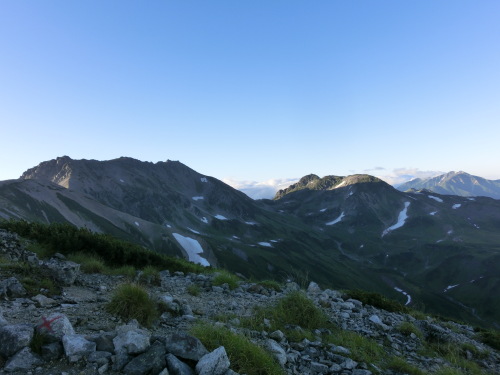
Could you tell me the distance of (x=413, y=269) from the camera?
199125 millimetres

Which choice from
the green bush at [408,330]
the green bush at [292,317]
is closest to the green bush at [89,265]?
the green bush at [292,317]

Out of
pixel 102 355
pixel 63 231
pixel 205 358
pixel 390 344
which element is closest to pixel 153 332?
pixel 102 355

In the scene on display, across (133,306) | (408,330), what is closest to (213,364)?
(133,306)

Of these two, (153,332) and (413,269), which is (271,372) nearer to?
(153,332)

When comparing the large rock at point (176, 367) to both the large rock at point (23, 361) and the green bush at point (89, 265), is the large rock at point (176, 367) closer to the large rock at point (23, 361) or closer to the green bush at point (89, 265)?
the large rock at point (23, 361)

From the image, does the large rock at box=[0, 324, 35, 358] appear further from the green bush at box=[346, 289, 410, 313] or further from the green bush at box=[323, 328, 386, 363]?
the green bush at box=[346, 289, 410, 313]

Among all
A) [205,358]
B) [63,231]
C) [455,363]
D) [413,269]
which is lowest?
[413,269]

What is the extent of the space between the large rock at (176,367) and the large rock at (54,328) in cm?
223

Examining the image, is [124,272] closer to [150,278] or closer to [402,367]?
[150,278]

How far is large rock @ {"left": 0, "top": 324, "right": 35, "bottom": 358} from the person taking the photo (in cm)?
580

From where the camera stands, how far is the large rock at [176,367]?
225 inches

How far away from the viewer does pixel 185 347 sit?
247 inches

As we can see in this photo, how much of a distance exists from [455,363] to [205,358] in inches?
320

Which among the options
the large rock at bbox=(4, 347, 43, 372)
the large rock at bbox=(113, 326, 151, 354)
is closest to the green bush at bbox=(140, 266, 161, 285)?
the large rock at bbox=(113, 326, 151, 354)
